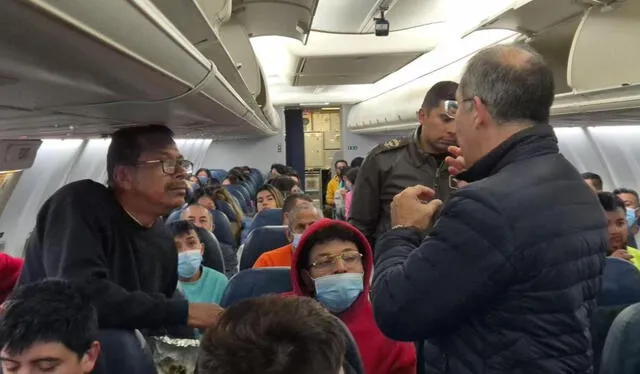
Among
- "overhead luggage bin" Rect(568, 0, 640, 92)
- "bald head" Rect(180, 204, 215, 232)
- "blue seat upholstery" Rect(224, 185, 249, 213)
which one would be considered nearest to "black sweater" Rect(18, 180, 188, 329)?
"bald head" Rect(180, 204, 215, 232)

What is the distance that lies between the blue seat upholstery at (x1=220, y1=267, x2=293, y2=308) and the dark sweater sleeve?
109 cm

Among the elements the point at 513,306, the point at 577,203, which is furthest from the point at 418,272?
the point at 577,203

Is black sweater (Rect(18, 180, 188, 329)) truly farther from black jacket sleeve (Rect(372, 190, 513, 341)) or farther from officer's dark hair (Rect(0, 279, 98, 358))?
black jacket sleeve (Rect(372, 190, 513, 341))

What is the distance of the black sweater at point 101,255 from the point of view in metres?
1.95

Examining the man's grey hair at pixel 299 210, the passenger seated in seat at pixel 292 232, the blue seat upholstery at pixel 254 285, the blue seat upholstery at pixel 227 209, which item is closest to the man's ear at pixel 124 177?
the blue seat upholstery at pixel 254 285

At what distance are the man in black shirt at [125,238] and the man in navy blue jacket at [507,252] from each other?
0.74 m

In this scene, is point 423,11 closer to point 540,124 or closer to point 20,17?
point 540,124

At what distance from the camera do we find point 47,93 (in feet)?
6.26

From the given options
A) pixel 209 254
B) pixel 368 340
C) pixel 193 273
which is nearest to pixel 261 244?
pixel 209 254

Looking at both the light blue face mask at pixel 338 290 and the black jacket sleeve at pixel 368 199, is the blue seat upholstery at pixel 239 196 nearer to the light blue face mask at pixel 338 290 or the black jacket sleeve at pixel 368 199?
the black jacket sleeve at pixel 368 199

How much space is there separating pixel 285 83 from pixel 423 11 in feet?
21.6

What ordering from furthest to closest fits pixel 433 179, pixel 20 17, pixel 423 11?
1. pixel 423 11
2. pixel 433 179
3. pixel 20 17

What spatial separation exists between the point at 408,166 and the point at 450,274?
152 cm

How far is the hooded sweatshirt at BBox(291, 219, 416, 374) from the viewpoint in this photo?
8.69ft
